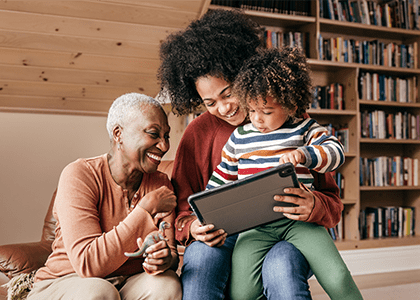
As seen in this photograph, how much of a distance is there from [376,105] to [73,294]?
3.43 m

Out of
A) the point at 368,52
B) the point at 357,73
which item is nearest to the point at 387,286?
the point at 357,73

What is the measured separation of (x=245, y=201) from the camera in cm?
110

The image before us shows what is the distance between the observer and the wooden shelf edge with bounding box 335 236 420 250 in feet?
11.0

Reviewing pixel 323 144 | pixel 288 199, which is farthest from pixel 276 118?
pixel 288 199

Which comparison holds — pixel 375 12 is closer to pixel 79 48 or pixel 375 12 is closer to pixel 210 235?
pixel 79 48

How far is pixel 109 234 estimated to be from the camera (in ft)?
3.68

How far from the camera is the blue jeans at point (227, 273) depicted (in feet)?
3.53

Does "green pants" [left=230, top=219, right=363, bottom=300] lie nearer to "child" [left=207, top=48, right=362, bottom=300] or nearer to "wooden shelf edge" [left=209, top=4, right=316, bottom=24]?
"child" [left=207, top=48, right=362, bottom=300]

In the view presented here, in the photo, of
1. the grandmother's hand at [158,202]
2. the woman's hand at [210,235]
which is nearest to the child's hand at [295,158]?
the woman's hand at [210,235]

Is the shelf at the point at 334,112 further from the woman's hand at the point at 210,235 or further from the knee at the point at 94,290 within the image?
the knee at the point at 94,290

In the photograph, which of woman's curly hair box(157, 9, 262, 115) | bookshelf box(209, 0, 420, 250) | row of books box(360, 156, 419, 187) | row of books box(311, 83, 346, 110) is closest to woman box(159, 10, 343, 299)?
woman's curly hair box(157, 9, 262, 115)

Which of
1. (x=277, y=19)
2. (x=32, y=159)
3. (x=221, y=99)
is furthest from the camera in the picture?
(x=277, y=19)

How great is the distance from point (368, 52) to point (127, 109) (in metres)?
2.97

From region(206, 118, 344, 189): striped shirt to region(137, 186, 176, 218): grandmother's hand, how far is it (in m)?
0.18
